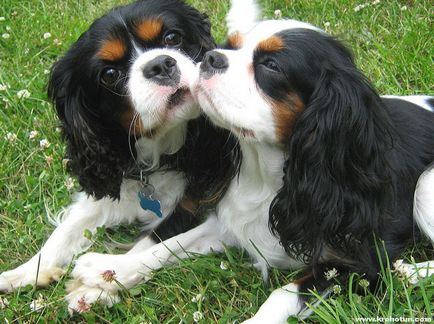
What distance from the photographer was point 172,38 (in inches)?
109

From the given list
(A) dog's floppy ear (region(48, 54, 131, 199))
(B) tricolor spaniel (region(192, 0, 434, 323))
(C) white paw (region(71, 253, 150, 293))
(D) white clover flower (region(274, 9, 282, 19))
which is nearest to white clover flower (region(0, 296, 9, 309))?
(C) white paw (region(71, 253, 150, 293))

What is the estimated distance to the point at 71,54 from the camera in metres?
2.83

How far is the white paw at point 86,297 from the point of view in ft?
8.40

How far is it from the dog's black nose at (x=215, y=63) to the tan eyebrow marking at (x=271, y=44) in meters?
0.12

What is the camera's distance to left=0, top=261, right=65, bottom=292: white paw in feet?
9.04

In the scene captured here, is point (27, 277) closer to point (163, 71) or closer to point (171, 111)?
point (171, 111)

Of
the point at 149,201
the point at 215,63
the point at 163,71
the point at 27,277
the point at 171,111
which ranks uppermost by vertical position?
the point at 215,63

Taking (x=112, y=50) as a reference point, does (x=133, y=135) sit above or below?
below

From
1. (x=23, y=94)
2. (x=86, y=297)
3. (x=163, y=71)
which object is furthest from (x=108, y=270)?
(x=23, y=94)

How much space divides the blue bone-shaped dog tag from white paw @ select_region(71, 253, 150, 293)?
0.90 feet

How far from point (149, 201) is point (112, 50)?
70 centimetres

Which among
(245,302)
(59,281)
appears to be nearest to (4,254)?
(59,281)

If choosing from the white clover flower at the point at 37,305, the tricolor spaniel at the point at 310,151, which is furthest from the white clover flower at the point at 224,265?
the white clover flower at the point at 37,305

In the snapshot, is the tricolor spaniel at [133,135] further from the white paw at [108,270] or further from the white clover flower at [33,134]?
the white clover flower at [33,134]
